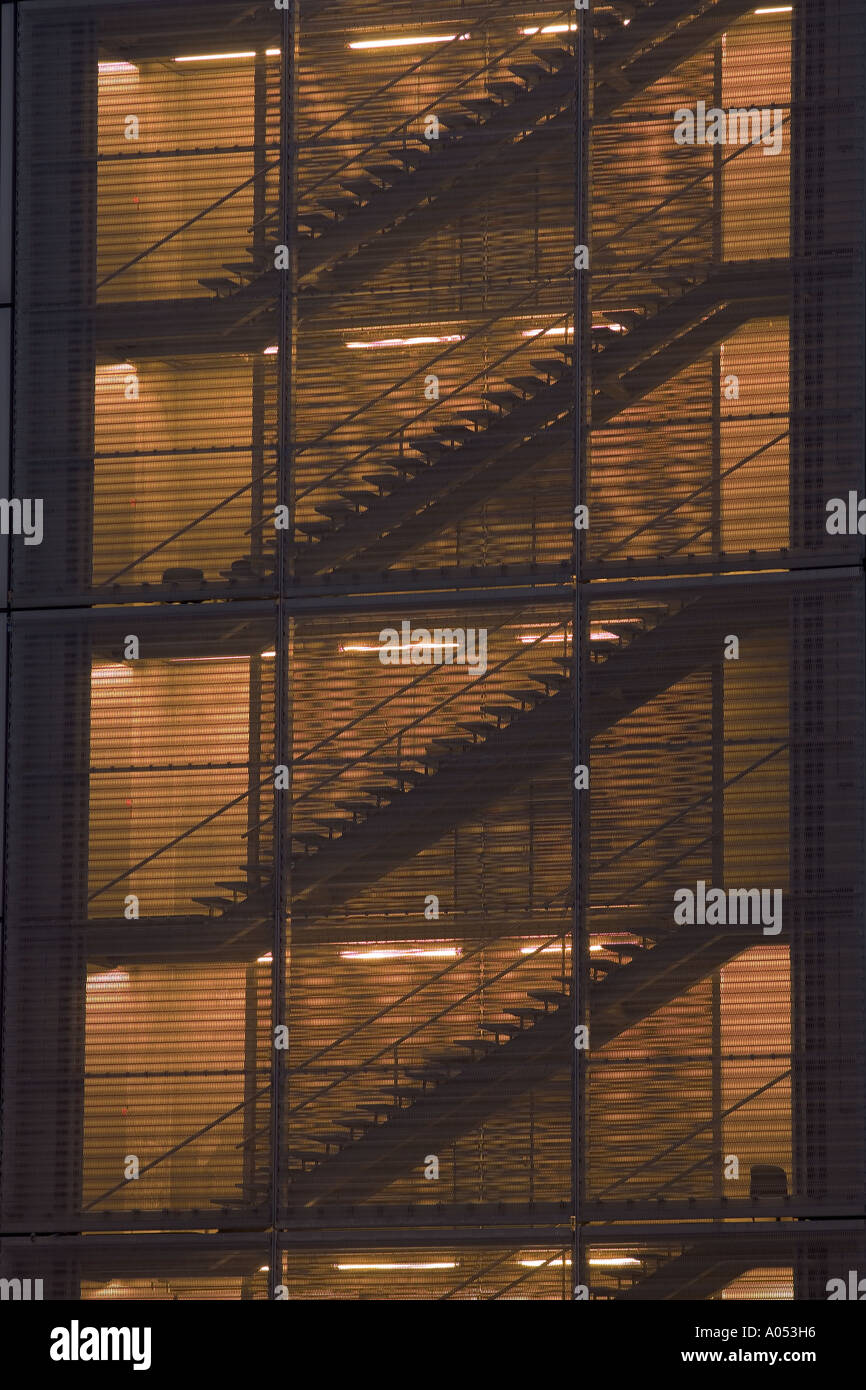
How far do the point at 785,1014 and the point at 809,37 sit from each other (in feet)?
26.5

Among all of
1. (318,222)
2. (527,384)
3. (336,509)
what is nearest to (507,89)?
(318,222)

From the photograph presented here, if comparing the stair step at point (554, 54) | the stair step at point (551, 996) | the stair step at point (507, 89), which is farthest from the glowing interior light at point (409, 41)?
the stair step at point (551, 996)

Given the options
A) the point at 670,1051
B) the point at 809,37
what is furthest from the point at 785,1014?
the point at 809,37

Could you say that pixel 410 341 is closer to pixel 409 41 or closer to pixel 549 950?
pixel 409 41

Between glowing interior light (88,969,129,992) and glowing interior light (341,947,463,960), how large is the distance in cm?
190

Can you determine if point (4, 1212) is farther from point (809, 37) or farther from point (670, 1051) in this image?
point (809, 37)

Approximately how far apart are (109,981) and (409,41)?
8.46 m

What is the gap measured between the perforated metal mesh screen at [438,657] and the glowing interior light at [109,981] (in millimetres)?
33

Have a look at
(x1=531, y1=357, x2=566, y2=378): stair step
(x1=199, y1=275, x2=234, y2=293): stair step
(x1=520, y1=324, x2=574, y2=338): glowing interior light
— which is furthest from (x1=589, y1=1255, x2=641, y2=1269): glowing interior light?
(x1=199, y1=275, x2=234, y2=293): stair step

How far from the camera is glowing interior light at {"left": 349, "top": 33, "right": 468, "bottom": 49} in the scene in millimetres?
20141

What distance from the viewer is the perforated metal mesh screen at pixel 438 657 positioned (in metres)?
18.7

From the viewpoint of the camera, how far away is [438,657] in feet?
63.8

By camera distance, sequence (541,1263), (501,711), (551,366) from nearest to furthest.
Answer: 1. (541,1263)
2. (501,711)
3. (551,366)

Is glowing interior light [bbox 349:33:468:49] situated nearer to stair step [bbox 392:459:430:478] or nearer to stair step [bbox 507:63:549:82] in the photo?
stair step [bbox 507:63:549:82]
